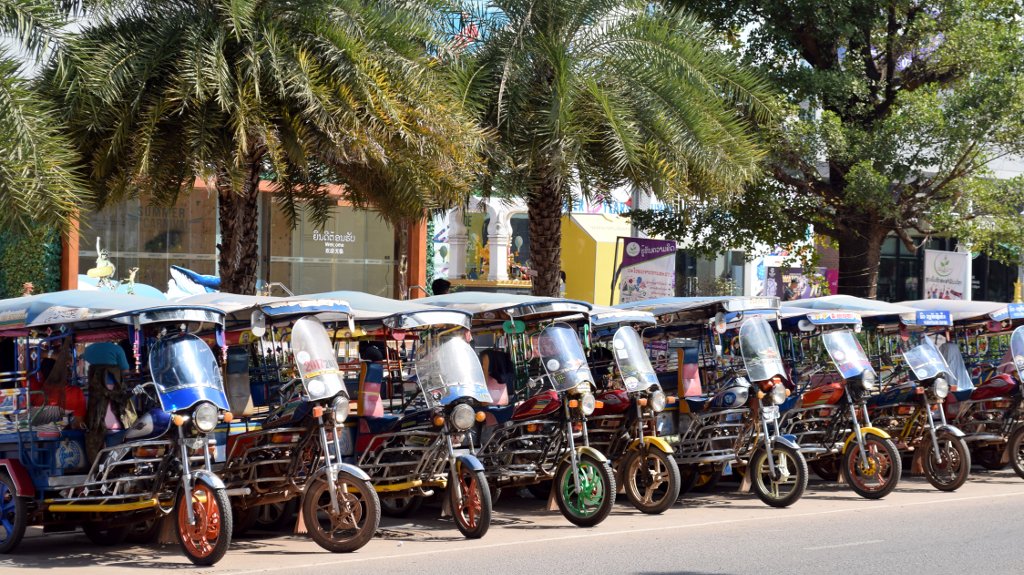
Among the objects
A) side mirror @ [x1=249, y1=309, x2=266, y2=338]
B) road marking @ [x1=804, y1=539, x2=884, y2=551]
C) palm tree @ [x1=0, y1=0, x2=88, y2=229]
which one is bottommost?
road marking @ [x1=804, y1=539, x2=884, y2=551]

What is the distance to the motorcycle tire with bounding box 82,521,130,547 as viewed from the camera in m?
10.8

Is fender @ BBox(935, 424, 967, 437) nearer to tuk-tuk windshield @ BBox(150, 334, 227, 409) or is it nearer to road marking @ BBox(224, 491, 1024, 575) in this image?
road marking @ BBox(224, 491, 1024, 575)

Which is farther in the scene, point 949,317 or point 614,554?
point 949,317

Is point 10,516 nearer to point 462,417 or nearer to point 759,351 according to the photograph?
point 462,417

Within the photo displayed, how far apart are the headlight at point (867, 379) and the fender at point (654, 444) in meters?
2.56

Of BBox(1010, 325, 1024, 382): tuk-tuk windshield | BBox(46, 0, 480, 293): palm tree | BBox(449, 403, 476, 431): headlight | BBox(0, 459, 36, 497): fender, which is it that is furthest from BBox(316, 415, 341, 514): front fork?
BBox(1010, 325, 1024, 382): tuk-tuk windshield

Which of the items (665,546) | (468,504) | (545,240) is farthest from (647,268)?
(665,546)

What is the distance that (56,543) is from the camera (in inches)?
448

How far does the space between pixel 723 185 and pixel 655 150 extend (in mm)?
1323

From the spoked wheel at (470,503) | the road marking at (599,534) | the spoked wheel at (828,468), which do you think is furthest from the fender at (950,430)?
the spoked wheel at (470,503)

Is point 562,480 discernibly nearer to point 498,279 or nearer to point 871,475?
point 871,475

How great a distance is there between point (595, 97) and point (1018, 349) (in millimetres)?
6046

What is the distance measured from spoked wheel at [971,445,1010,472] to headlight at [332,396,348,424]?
389 inches

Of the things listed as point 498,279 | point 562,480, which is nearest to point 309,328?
point 562,480
